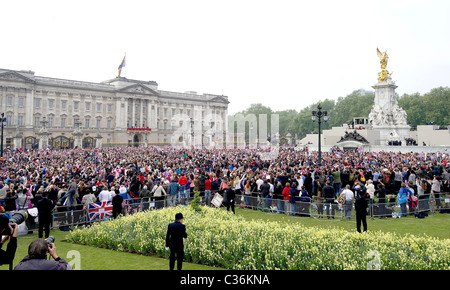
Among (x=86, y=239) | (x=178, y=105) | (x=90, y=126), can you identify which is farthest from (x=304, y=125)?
(x=86, y=239)

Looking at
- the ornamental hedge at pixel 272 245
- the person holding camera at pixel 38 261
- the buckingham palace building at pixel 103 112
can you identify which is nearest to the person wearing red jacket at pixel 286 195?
the ornamental hedge at pixel 272 245

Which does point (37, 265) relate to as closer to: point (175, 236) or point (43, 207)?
point (175, 236)

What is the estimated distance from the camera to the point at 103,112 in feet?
295

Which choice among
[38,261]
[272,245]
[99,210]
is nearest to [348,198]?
[272,245]

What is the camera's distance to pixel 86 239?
11.2m

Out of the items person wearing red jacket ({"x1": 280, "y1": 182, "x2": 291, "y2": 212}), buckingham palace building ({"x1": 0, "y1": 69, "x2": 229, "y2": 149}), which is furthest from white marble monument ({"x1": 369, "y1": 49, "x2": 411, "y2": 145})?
person wearing red jacket ({"x1": 280, "y1": 182, "x2": 291, "y2": 212})

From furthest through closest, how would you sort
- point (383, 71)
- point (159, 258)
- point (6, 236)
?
point (383, 71), point (159, 258), point (6, 236)

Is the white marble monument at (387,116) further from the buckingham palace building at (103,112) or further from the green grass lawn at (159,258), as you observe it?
the green grass lawn at (159,258)

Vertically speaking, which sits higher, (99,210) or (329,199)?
(329,199)

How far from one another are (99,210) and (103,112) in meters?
81.3

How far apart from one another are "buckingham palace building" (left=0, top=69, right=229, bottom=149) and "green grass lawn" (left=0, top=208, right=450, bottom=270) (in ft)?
165

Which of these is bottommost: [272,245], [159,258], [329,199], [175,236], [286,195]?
[159,258]

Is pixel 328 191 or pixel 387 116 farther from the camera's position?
pixel 387 116

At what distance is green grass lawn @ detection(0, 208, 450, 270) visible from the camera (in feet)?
29.5
